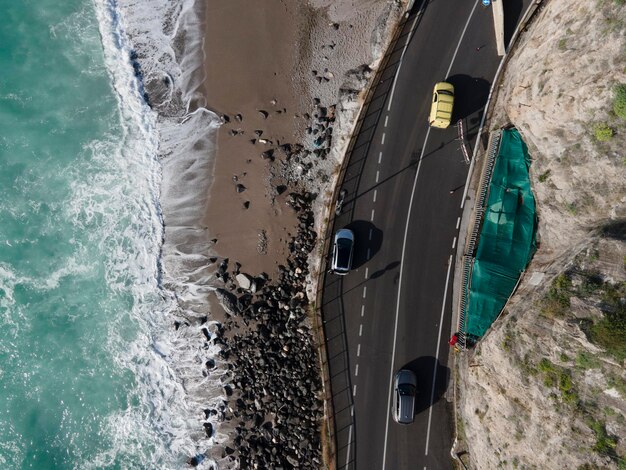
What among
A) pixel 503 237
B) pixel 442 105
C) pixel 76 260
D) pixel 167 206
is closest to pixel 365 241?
pixel 503 237

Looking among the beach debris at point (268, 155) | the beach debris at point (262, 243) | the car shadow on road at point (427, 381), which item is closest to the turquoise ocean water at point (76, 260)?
the beach debris at point (262, 243)

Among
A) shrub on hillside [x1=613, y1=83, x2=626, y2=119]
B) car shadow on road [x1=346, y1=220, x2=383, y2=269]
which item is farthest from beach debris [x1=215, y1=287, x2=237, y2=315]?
shrub on hillside [x1=613, y1=83, x2=626, y2=119]

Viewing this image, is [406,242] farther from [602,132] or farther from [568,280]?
[602,132]

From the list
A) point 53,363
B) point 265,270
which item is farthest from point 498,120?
point 53,363

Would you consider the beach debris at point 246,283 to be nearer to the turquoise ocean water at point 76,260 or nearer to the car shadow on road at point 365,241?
the turquoise ocean water at point 76,260

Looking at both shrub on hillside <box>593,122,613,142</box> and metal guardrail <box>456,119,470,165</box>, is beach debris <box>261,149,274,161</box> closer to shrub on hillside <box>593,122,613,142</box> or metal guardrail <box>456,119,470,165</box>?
metal guardrail <box>456,119,470,165</box>

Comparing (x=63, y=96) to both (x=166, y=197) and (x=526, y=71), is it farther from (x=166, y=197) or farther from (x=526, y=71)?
(x=526, y=71)
